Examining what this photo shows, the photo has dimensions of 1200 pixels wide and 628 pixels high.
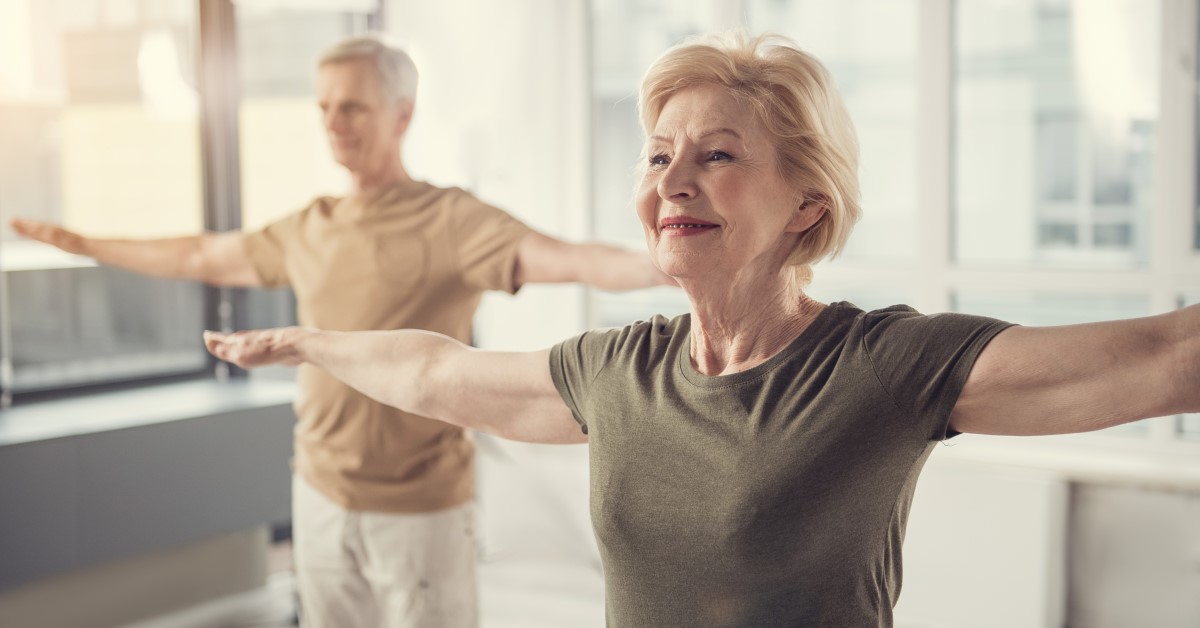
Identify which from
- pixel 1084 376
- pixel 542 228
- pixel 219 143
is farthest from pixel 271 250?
pixel 542 228

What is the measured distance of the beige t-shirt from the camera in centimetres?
218

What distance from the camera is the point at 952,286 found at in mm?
4246

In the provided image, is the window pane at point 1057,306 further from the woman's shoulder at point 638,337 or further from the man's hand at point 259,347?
the man's hand at point 259,347

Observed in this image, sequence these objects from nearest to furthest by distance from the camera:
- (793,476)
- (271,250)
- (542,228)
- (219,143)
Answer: (793,476), (271,250), (219,143), (542,228)

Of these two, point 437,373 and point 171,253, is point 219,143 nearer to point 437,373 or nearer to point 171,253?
point 171,253

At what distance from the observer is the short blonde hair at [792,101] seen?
1248 millimetres

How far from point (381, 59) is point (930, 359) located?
1589mm

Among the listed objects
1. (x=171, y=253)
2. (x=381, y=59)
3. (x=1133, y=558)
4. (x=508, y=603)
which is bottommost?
(x=508, y=603)

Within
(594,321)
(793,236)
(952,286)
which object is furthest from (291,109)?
(793,236)

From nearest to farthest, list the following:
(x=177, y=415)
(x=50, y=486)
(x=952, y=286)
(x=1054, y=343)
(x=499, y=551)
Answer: (x=1054, y=343) → (x=50, y=486) → (x=177, y=415) → (x=952, y=286) → (x=499, y=551)

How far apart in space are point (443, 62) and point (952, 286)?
248cm

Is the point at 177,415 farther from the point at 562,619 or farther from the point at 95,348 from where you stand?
the point at 562,619

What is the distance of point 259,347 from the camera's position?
164cm

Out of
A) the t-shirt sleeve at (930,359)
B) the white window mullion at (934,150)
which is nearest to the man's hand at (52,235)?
the t-shirt sleeve at (930,359)
